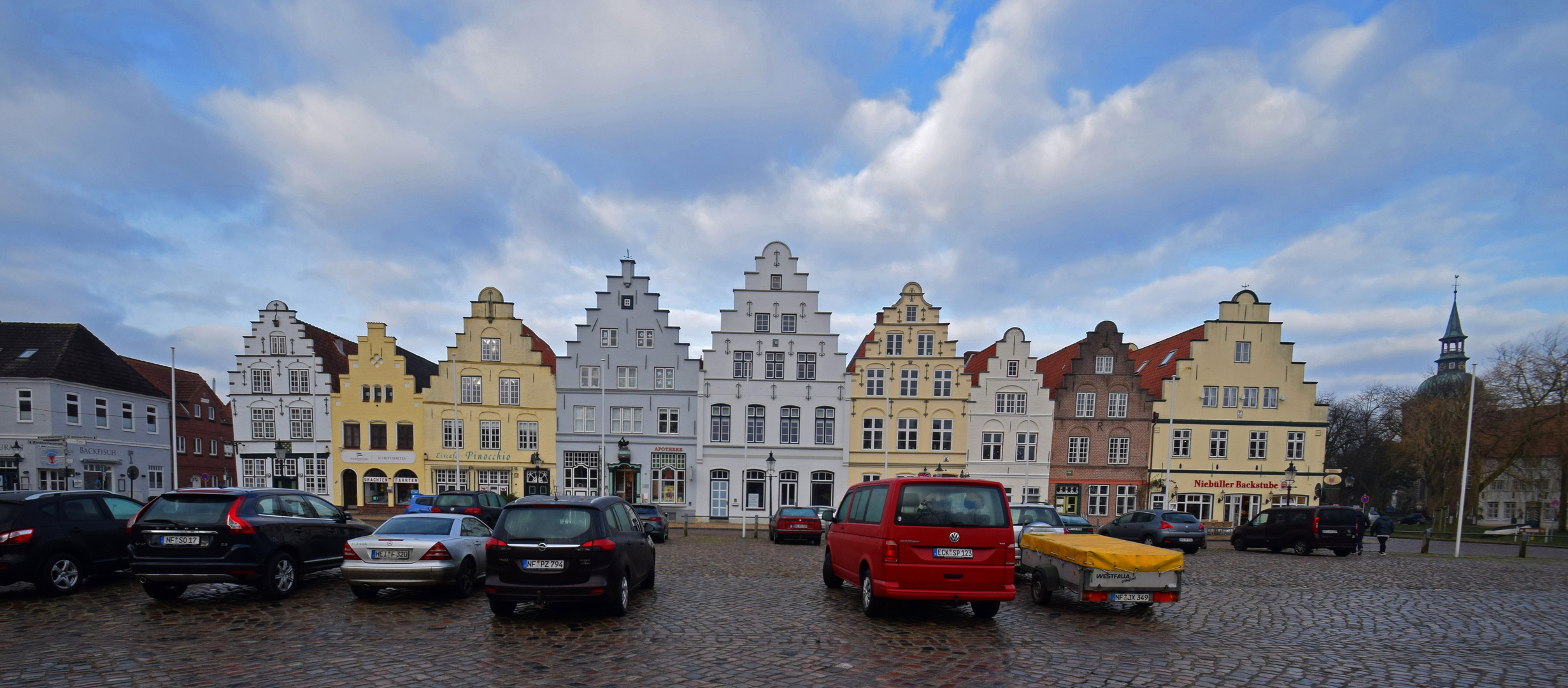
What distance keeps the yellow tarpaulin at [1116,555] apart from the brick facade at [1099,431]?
27.6m

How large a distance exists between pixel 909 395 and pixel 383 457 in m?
28.8

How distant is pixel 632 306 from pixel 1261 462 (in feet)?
116

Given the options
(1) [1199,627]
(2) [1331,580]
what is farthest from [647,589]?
(2) [1331,580]

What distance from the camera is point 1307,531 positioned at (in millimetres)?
21922

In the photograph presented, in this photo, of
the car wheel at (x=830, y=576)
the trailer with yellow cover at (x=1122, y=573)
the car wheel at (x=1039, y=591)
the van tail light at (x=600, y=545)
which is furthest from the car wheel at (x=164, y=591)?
the trailer with yellow cover at (x=1122, y=573)

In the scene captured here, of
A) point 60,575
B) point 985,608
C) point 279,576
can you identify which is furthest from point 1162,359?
point 60,575

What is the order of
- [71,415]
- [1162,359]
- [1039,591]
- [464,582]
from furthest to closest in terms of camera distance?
[1162,359]
[71,415]
[1039,591]
[464,582]

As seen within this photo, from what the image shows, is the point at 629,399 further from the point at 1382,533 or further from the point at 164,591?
the point at 1382,533

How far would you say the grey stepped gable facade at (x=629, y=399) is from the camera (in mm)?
36531

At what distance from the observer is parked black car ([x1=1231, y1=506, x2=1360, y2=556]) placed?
21688 mm

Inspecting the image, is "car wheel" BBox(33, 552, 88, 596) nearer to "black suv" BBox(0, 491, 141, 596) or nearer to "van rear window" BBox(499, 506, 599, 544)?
"black suv" BBox(0, 491, 141, 596)

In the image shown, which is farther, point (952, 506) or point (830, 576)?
point (830, 576)

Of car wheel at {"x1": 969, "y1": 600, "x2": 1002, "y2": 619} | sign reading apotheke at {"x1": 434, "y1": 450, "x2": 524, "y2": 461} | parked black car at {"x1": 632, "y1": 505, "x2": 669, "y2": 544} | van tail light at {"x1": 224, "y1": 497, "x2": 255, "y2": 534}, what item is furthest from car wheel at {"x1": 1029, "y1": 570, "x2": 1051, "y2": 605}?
sign reading apotheke at {"x1": 434, "y1": 450, "x2": 524, "y2": 461}

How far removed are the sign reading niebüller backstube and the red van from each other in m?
34.8
